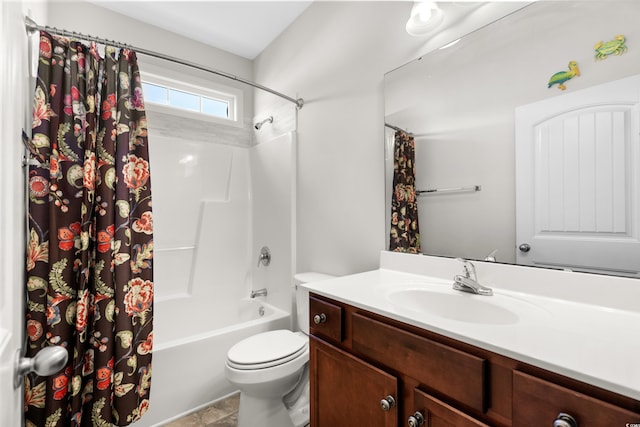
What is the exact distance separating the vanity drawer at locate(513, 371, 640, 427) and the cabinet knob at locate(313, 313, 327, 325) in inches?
25.0

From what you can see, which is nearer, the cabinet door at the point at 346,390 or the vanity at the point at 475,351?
the vanity at the point at 475,351

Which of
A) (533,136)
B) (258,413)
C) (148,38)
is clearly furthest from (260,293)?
(148,38)

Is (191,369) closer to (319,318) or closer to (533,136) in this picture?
(319,318)

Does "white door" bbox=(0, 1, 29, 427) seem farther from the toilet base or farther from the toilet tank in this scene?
the toilet tank

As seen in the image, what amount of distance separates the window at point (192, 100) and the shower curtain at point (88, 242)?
1.02m

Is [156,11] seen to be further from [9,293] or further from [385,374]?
[385,374]

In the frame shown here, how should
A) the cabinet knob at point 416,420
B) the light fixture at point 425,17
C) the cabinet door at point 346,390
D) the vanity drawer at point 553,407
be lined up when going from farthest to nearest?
the light fixture at point 425,17 → the cabinet door at point 346,390 → the cabinet knob at point 416,420 → the vanity drawer at point 553,407

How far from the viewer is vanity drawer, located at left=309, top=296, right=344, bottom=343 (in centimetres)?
106

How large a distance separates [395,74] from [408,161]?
0.47 m

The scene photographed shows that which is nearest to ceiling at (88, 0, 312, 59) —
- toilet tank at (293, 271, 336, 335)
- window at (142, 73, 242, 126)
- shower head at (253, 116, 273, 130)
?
window at (142, 73, 242, 126)

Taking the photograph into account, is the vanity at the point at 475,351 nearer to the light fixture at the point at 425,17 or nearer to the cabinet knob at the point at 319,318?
the cabinet knob at the point at 319,318

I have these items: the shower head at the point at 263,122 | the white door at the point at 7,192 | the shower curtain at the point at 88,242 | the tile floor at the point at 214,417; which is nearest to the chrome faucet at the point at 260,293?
the tile floor at the point at 214,417

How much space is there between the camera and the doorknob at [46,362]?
1.79 ft

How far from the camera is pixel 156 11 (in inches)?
84.6
